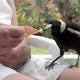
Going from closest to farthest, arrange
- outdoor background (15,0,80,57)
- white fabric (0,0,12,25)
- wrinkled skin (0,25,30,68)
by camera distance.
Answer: wrinkled skin (0,25,30,68)
white fabric (0,0,12,25)
outdoor background (15,0,80,57)

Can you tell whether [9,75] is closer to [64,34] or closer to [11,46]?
[11,46]

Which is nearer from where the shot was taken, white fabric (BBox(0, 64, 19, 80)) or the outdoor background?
white fabric (BBox(0, 64, 19, 80))

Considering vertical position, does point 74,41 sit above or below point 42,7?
above

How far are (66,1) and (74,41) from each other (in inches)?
50.9

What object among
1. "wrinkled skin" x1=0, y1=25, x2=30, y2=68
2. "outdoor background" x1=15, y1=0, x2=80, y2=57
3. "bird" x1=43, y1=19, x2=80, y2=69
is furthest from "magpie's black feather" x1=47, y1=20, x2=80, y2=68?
"outdoor background" x1=15, y1=0, x2=80, y2=57

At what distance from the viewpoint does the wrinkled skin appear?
1.24m

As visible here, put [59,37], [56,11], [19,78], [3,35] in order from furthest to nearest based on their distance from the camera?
1. [56,11]
2. [59,37]
3. [3,35]
4. [19,78]

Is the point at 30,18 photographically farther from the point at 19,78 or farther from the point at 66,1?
the point at 19,78

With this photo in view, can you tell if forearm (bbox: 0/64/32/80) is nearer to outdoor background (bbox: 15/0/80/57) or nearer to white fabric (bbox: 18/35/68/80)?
white fabric (bbox: 18/35/68/80)

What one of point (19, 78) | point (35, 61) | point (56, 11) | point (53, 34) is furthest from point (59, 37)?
point (56, 11)

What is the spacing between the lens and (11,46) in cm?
126

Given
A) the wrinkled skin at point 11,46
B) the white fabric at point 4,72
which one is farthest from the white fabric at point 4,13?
the white fabric at point 4,72

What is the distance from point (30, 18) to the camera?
104 inches

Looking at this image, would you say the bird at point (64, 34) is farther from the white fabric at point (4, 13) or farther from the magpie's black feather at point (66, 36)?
the white fabric at point (4, 13)
